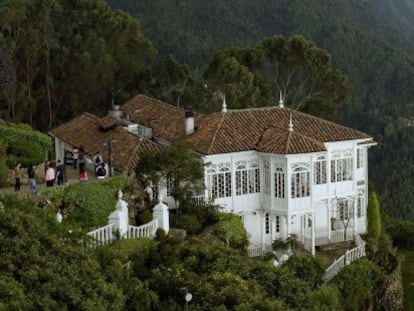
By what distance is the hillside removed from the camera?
77500 mm

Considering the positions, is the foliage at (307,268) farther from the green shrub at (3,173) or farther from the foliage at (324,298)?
the green shrub at (3,173)

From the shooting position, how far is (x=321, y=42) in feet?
289

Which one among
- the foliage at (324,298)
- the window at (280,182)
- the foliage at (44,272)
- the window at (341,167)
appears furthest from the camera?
the window at (341,167)

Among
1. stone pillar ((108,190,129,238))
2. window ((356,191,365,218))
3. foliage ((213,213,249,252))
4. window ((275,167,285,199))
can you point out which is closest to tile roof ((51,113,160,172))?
foliage ((213,213,249,252))

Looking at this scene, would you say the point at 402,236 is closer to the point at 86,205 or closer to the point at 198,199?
the point at 198,199

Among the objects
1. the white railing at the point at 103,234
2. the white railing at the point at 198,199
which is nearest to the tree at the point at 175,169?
the white railing at the point at 198,199

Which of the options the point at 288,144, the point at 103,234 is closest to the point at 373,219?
the point at 288,144

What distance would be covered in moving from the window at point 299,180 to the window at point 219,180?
85.4 inches

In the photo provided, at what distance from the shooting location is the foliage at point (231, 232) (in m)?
25.4

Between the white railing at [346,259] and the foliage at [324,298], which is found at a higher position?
the foliage at [324,298]

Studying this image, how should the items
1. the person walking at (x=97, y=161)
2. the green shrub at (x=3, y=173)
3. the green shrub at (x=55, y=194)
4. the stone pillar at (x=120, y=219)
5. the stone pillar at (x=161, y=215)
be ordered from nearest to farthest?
the stone pillar at (x=120, y=219) < the green shrub at (x=55, y=194) < the stone pillar at (x=161, y=215) < the green shrub at (x=3, y=173) < the person walking at (x=97, y=161)

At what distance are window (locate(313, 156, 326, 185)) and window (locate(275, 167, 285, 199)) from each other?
1.27 m

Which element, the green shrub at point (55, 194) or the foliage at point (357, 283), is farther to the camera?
the foliage at point (357, 283)

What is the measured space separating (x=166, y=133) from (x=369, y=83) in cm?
6083
